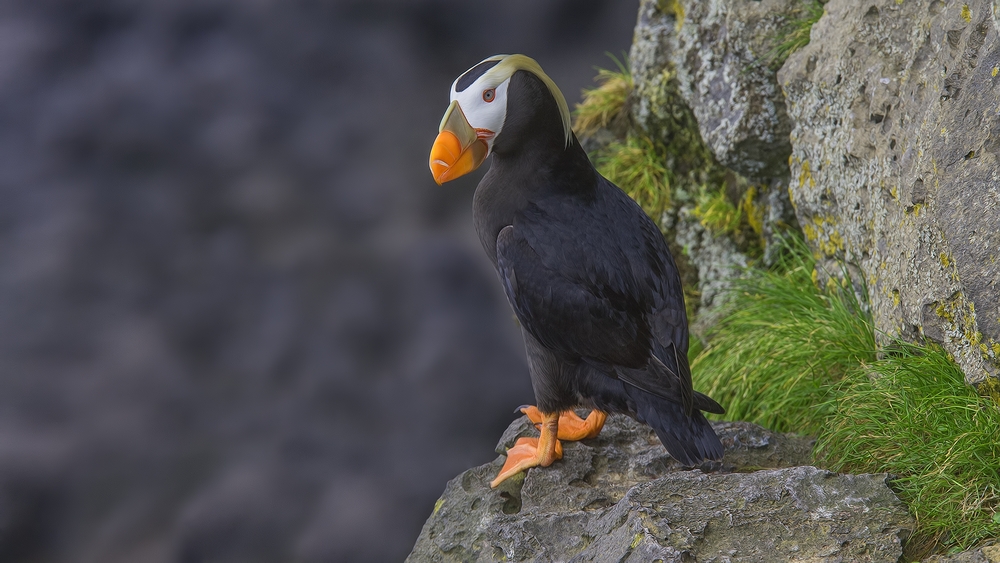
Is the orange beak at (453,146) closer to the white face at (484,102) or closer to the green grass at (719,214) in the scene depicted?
the white face at (484,102)

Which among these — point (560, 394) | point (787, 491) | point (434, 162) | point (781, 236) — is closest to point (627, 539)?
point (787, 491)

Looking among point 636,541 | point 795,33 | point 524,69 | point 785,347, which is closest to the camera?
point 636,541

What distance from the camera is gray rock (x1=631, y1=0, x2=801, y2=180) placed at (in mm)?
4098

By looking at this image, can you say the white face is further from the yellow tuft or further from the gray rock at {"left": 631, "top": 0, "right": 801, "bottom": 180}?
the gray rock at {"left": 631, "top": 0, "right": 801, "bottom": 180}

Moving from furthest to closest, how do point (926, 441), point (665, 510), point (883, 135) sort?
point (883, 135) → point (926, 441) → point (665, 510)

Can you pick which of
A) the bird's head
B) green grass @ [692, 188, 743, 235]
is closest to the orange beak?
the bird's head

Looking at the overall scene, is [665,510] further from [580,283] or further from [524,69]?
[524,69]

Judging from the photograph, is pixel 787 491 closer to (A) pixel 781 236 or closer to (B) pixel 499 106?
(B) pixel 499 106

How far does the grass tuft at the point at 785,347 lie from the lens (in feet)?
11.0

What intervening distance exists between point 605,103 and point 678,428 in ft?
12.0

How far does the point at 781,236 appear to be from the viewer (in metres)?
4.18

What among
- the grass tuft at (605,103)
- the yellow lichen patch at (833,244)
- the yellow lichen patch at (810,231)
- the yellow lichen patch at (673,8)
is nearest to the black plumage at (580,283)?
the yellow lichen patch at (833,244)

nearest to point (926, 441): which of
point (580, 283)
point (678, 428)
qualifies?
point (678, 428)

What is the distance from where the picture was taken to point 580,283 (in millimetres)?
2695
